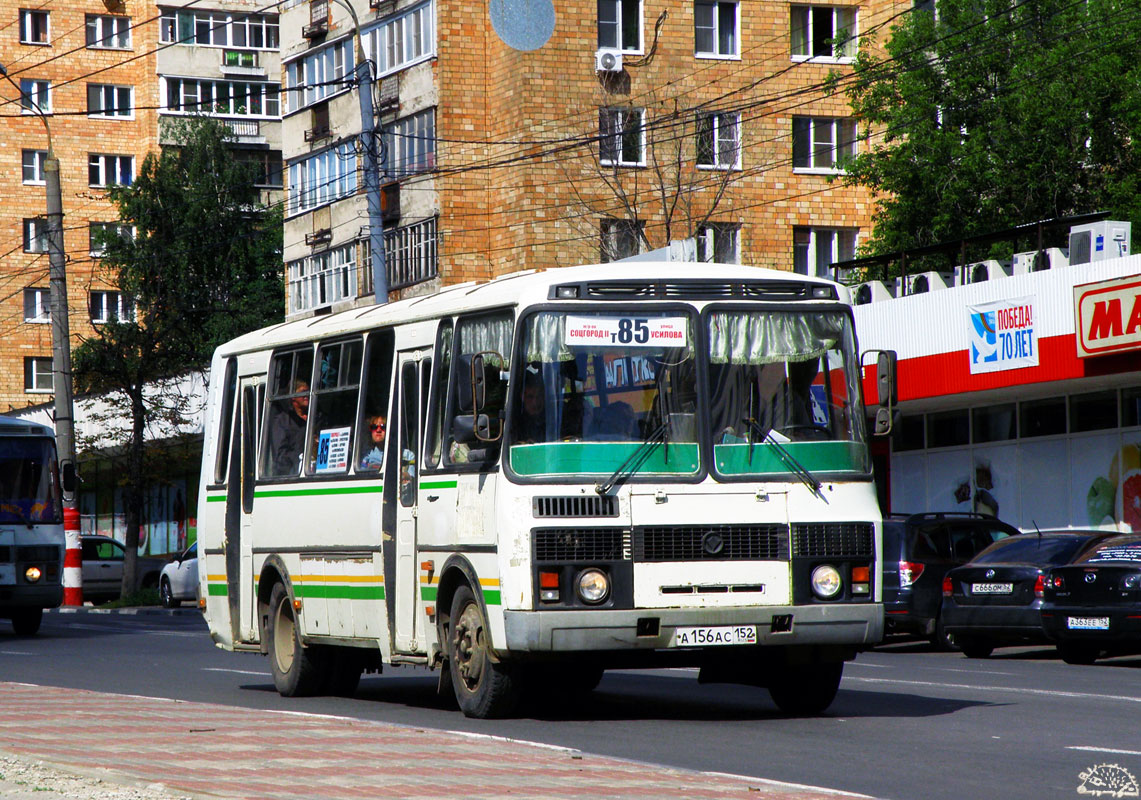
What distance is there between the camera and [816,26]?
56750 millimetres

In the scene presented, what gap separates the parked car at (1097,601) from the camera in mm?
20000

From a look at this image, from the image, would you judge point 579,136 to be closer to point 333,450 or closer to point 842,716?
point 333,450

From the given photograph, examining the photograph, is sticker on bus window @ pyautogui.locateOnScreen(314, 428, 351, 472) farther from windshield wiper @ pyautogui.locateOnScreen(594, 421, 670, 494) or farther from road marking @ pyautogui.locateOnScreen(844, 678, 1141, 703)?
road marking @ pyautogui.locateOnScreen(844, 678, 1141, 703)

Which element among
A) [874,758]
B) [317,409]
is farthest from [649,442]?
[317,409]

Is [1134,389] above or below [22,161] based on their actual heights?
below

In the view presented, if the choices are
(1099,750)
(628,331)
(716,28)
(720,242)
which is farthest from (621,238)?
(1099,750)

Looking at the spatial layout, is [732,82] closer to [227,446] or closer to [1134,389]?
[1134,389]

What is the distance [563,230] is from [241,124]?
28.2m

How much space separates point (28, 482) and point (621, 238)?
25.9 metres

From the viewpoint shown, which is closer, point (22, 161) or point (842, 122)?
point (842, 122)

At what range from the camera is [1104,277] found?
28.7 metres

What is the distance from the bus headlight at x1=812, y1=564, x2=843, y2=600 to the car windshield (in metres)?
9.99
